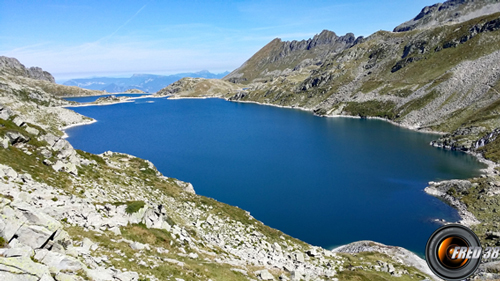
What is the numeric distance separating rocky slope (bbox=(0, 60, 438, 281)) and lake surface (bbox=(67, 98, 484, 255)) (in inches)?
609

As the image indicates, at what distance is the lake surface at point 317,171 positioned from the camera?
6059cm

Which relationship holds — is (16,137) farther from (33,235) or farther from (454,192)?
(454,192)

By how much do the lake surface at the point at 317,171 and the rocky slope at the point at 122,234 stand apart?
50.7ft

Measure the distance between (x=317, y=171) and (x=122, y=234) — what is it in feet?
249

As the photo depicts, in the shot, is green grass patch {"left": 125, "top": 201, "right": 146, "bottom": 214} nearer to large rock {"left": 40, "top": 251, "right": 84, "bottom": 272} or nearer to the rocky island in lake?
the rocky island in lake

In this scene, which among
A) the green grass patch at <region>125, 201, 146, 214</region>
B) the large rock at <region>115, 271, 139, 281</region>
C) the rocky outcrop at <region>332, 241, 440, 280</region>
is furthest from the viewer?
the rocky outcrop at <region>332, 241, 440, 280</region>

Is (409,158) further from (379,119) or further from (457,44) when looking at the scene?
(457,44)

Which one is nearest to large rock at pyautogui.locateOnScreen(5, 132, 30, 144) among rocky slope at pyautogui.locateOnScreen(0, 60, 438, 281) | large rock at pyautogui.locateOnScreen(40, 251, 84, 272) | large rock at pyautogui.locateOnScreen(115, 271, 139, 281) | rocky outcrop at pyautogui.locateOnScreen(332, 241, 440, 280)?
rocky slope at pyautogui.locateOnScreen(0, 60, 438, 281)

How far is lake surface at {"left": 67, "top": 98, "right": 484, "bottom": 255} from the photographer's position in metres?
60.6

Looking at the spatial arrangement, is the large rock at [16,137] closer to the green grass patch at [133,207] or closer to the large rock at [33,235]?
the green grass patch at [133,207]

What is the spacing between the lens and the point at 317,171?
3622 inches

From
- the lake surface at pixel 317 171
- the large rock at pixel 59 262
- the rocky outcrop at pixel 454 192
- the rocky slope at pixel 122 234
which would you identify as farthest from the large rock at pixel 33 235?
the rocky outcrop at pixel 454 192

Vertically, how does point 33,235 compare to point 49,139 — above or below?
below

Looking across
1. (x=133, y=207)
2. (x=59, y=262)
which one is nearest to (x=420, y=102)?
(x=133, y=207)
